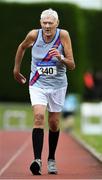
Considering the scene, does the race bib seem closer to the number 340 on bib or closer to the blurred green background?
the number 340 on bib

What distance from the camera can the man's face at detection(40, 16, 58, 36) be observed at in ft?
38.9

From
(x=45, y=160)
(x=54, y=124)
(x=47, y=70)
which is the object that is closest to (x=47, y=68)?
(x=47, y=70)

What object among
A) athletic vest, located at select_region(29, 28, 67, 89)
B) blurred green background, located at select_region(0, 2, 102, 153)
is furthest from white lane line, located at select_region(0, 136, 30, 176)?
blurred green background, located at select_region(0, 2, 102, 153)

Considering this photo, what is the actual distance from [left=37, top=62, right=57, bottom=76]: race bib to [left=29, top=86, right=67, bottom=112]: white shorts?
8.8 inches

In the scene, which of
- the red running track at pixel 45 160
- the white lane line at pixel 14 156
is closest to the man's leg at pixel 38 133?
the red running track at pixel 45 160

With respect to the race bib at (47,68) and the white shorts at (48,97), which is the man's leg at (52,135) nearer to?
the white shorts at (48,97)

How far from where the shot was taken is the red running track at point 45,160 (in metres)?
12.0

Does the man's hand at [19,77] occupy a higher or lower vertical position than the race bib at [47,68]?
lower

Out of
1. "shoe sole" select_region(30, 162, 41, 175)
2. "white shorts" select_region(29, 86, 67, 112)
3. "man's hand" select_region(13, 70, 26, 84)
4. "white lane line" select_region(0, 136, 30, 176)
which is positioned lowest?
"white lane line" select_region(0, 136, 30, 176)

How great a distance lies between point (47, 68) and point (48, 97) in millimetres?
407

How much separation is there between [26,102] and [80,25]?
395 cm

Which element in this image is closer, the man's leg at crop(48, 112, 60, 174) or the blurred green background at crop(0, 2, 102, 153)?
the man's leg at crop(48, 112, 60, 174)

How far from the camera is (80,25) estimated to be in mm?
39125

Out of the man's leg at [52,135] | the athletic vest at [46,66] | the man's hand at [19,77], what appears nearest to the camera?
the athletic vest at [46,66]
